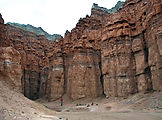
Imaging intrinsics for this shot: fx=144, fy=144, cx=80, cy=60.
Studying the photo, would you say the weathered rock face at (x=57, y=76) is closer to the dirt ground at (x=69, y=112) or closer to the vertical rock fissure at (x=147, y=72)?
the dirt ground at (x=69, y=112)

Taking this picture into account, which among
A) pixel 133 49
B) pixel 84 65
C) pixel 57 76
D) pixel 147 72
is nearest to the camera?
pixel 147 72

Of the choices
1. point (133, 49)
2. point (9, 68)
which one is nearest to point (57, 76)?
point (133, 49)

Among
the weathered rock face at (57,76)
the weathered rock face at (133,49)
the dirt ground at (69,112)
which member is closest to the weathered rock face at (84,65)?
the weathered rock face at (57,76)

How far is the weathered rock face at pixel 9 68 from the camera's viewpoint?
46.8 ft

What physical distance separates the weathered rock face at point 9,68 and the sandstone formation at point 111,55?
213 inches

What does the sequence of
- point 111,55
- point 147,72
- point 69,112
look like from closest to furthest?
1. point 69,112
2. point 147,72
3. point 111,55

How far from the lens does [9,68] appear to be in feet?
48.2

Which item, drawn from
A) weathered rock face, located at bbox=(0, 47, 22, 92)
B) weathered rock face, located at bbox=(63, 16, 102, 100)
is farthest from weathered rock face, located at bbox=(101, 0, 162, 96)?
weathered rock face, located at bbox=(0, 47, 22, 92)

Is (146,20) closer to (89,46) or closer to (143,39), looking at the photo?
(143,39)

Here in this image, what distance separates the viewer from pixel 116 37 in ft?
84.7

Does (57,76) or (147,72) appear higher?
(147,72)

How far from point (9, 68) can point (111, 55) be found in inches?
A: 669

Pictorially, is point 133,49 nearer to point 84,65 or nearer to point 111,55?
point 111,55

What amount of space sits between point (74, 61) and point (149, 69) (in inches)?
603
